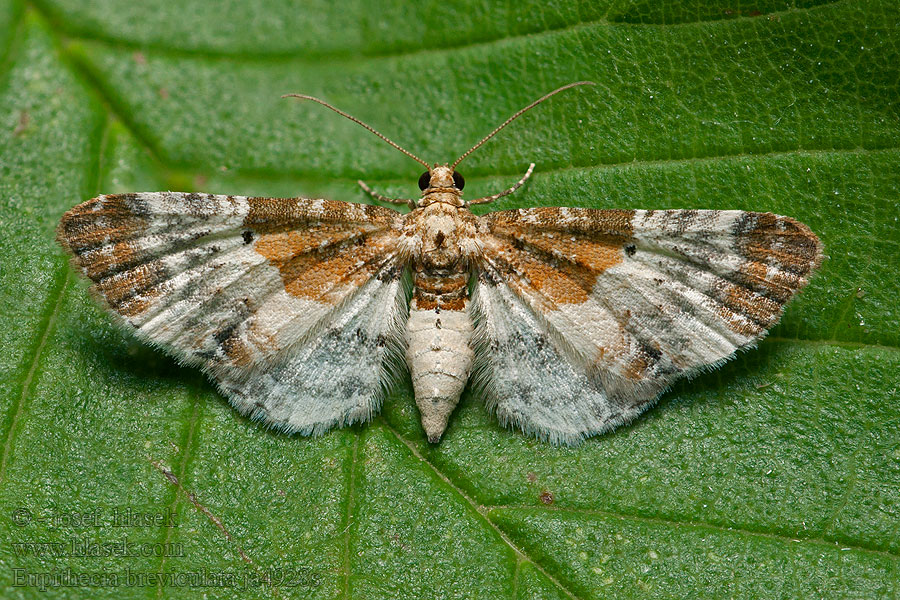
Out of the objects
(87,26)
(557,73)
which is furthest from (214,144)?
(557,73)

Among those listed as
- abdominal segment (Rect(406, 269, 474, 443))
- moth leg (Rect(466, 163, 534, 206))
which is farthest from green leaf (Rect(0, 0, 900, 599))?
abdominal segment (Rect(406, 269, 474, 443))

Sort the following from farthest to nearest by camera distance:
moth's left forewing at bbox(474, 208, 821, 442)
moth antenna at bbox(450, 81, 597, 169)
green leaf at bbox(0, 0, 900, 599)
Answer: moth antenna at bbox(450, 81, 597, 169), green leaf at bbox(0, 0, 900, 599), moth's left forewing at bbox(474, 208, 821, 442)

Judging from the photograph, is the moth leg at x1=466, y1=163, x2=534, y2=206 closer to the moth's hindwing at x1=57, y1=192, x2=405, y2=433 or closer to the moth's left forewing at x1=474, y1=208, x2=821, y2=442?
the moth's left forewing at x1=474, y1=208, x2=821, y2=442

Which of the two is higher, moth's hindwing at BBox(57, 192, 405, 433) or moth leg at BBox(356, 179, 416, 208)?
moth leg at BBox(356, 179, 416, 208)

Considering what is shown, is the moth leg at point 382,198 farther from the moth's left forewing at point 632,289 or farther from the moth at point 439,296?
the moth's left forewing at point 632,289

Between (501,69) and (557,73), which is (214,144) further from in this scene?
(557,73)

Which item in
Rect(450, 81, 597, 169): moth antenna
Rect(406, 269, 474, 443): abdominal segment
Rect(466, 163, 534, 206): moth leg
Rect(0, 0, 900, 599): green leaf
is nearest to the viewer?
Rect(0, 0, 900, 599): green leaf
